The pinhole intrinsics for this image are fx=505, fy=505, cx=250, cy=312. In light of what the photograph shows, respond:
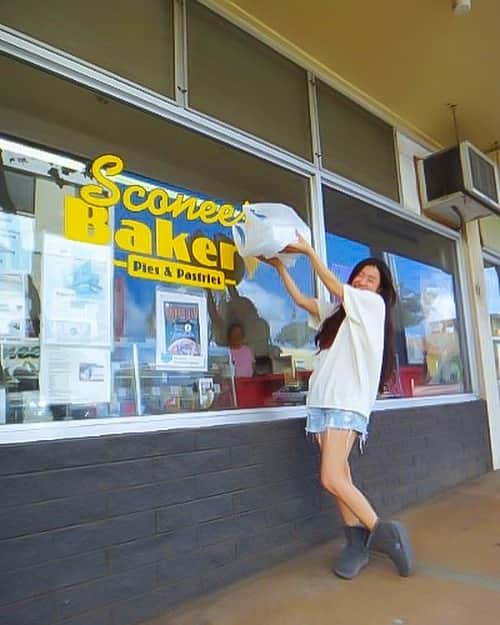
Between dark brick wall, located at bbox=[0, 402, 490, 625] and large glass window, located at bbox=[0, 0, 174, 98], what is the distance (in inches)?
70.2

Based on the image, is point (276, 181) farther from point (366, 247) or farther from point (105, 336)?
point (105, 336)

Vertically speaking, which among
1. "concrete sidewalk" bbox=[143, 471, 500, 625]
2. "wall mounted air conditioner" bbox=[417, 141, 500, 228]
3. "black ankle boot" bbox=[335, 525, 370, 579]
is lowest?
"concrete sidewalk" bbox=[143, 471, 500, 625]

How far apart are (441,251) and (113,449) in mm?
3999

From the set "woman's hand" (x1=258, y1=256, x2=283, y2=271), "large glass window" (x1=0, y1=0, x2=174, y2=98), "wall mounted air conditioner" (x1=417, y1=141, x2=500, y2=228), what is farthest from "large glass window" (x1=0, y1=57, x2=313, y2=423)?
"wall mounted air conditioner" (x1=417, y1=141, x2=500, y2=228)

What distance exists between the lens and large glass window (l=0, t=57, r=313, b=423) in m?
2.25

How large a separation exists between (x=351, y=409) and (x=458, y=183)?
293 centimetres

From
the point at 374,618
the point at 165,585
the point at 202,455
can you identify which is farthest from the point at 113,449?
the point at 374,618

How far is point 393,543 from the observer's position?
2273 mm

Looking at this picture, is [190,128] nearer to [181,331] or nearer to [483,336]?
[181,331]

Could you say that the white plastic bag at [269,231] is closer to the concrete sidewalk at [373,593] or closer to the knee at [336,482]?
the knee at [336,482]

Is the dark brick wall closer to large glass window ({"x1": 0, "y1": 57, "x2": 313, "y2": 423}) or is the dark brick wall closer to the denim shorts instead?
large glass window ({"x1": 0, "y1": 57, "x2": 313, "y2": 423})

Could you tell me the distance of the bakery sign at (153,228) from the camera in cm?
252

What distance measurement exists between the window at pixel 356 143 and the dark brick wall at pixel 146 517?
2.06 metres

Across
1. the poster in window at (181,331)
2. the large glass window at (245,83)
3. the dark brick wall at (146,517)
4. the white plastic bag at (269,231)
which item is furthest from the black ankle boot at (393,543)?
the large glass window at (245,83)
